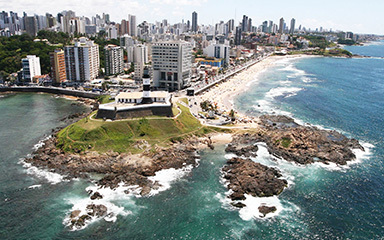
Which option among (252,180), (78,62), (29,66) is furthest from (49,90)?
(252,180)

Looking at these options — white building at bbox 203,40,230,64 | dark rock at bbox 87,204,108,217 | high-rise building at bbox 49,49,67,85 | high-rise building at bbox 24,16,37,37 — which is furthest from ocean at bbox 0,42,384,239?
high-rise building at bbox 24,16,37,37

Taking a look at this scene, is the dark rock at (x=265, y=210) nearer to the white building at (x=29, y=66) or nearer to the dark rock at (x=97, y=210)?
the dark rock at (x=97, y=210)

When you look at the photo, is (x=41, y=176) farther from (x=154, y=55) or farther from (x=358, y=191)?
(x=154, y=55)

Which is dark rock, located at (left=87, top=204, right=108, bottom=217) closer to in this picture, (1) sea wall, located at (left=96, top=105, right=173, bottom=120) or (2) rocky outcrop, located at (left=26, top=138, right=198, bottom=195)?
(2) rocky outcrop, located at (left=26, top=138, right=198, bottom=195)

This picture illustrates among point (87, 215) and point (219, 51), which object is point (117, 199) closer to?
point (87, 215)

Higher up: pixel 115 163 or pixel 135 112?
pixel 135 112

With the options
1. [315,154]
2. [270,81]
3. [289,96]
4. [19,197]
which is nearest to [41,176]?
[19,197]

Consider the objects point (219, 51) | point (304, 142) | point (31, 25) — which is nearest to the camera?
point (304, 142)
